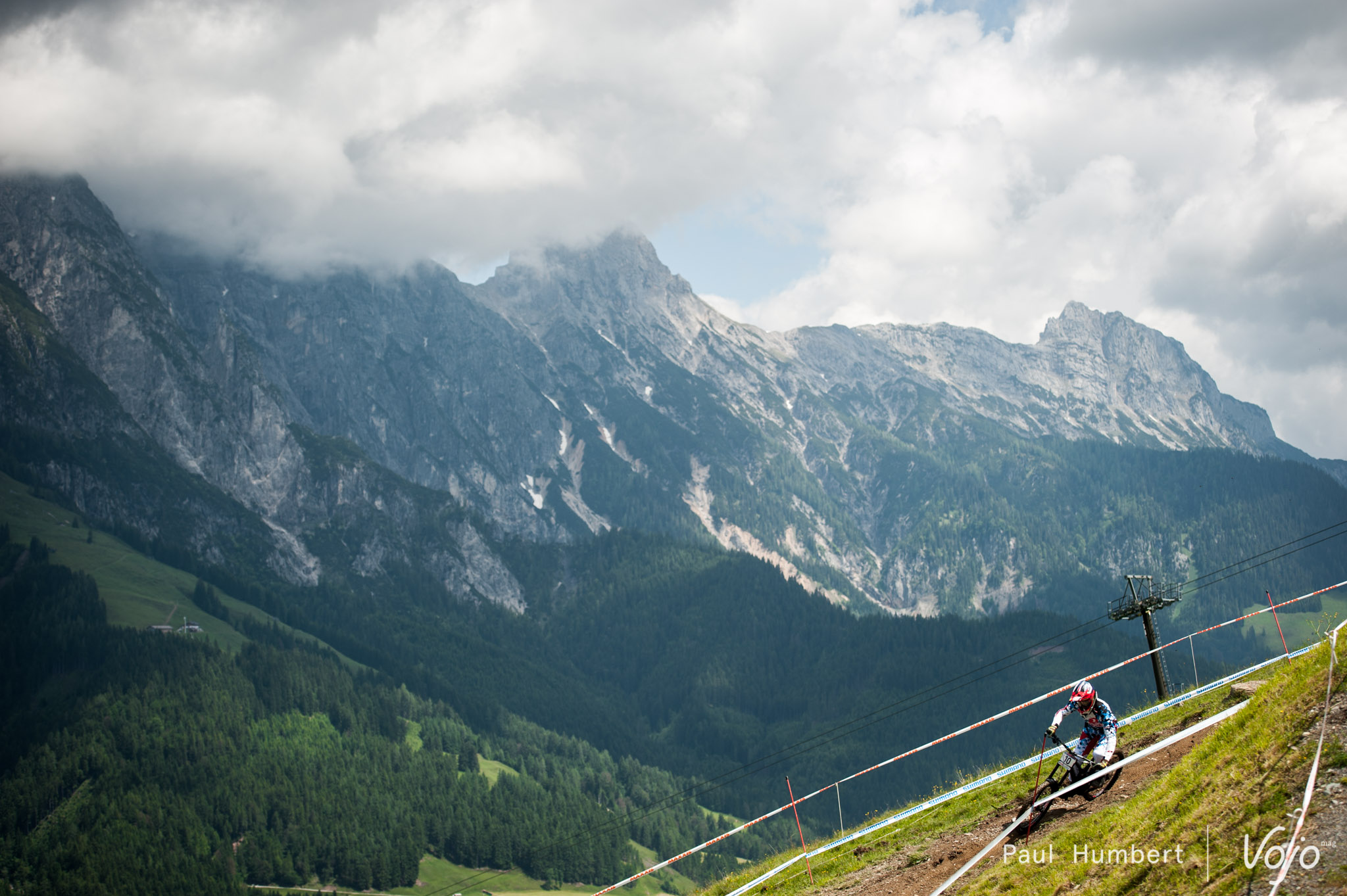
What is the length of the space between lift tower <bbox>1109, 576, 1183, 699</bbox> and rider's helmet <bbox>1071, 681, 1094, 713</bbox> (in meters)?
24.9

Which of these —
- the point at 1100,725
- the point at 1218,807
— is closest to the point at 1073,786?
the point at 1100,725

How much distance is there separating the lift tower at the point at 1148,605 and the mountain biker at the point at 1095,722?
24438mm

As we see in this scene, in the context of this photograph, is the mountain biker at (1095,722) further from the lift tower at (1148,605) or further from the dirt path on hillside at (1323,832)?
the lift tower at (1148,605)

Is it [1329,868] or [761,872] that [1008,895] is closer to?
[1329,868]

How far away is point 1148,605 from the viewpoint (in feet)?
168

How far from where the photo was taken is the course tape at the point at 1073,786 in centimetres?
2419

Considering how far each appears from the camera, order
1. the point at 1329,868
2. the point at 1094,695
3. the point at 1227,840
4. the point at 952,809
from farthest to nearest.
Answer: the point at 952,809 < the point at 1094,695 < the point at 1227,840 < the point at 1329,868

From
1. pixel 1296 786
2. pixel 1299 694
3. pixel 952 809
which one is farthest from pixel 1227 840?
pixel 952 809

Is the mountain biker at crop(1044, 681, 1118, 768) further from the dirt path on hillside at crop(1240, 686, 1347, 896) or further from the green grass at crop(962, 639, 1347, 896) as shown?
the dirt path on hillside at crop(1240, 686, 1347, 896)

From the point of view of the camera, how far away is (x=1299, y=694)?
20188 mm

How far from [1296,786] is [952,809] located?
1525cm

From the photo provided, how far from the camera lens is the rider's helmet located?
25.0m

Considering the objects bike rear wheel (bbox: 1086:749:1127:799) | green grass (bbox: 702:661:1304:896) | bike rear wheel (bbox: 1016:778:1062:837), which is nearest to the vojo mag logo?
green grass (bbox: 702:661:1304:896)

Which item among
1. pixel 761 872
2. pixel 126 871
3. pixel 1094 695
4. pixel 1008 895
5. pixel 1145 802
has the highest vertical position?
pixel 1094 695
